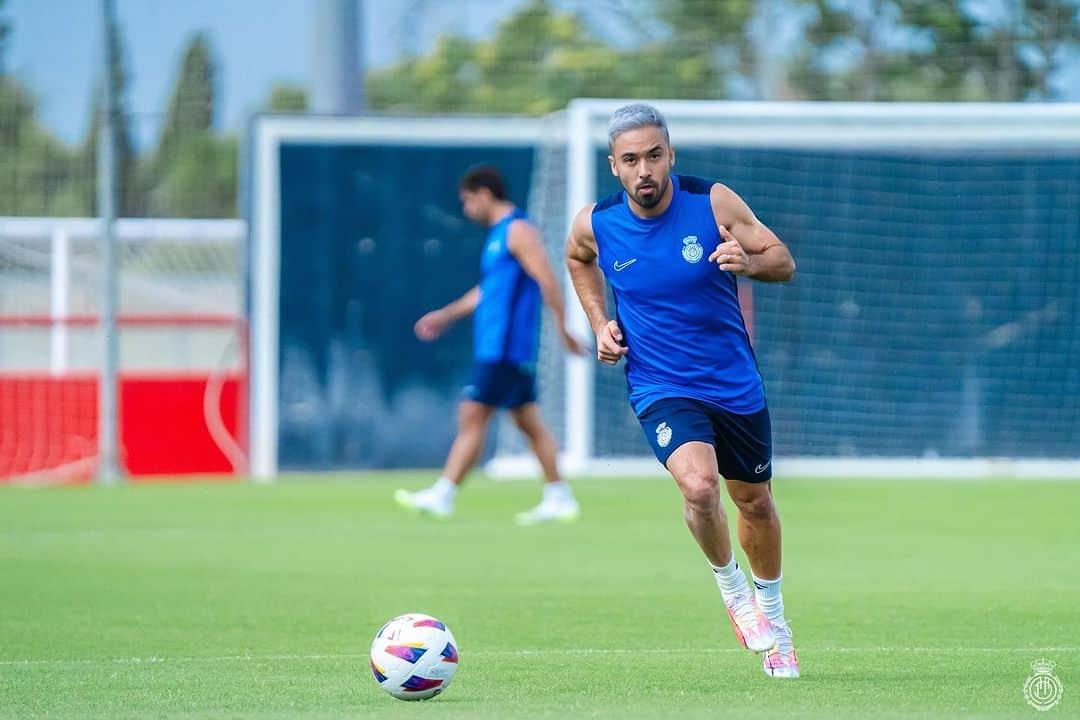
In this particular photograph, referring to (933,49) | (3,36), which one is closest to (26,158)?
(3,36)

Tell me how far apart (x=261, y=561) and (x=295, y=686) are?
5.26m

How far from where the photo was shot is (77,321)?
2192 centimetres

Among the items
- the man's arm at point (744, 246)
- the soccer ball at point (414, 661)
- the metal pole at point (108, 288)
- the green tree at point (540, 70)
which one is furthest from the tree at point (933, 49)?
the soccer ball at point (414, 661)

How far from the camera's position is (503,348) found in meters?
15.2

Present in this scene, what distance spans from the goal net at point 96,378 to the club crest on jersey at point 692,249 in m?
14.6

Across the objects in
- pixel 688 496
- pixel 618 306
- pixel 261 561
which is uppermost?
pixel 618 306

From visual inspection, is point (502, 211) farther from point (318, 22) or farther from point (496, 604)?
point (318, 22)

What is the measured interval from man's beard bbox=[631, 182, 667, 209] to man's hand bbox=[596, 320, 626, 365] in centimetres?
47

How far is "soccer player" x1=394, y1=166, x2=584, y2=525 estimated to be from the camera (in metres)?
14.9

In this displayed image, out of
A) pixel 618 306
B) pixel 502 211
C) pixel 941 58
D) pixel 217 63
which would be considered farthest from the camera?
pixel 217 63

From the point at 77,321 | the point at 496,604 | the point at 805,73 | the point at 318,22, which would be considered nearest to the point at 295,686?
the point at 496,604

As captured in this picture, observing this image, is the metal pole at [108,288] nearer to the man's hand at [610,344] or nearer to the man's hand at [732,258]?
the man's hand at [610,344]

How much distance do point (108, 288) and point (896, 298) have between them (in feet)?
28.2

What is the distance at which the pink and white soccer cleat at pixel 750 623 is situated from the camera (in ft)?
24.1
